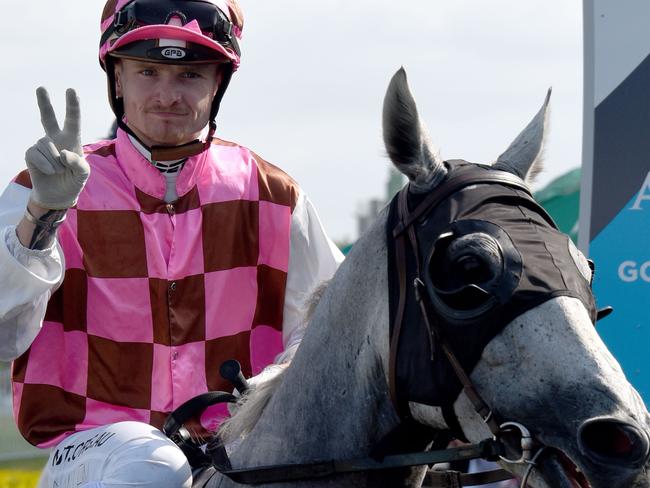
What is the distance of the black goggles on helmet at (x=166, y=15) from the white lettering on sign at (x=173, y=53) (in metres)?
0.09

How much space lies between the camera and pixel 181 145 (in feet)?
12.2

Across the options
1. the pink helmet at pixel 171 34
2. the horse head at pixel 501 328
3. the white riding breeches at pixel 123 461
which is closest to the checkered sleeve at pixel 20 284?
the white riding breeches at pixel 123 461

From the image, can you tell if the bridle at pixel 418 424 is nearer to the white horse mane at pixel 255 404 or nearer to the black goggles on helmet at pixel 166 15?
the white horse mane at pixel 255 404

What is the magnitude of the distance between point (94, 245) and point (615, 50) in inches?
99.8

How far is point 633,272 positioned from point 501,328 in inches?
96.2

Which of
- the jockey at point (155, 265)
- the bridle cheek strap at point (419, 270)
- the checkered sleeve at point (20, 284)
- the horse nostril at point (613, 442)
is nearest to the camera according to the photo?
the horse nostril at point (613, 442)

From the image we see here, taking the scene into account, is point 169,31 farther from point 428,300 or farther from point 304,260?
point 428,300

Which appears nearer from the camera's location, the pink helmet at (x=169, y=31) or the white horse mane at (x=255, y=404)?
the white horse mane at (x=255, y=404)

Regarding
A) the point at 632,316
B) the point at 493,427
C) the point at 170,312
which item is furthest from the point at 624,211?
the point at 493,427

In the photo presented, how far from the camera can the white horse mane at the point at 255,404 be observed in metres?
3.19

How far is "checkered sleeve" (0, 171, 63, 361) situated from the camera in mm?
3104

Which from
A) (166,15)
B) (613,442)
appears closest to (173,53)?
(166,15)

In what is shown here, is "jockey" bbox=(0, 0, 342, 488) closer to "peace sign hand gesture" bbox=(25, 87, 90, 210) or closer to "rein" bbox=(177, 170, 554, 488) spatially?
"peace sign hand gesture" bbox=(25, 87, 90, 210)

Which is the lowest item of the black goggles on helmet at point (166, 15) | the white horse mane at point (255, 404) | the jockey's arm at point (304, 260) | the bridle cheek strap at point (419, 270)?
the white horse mane at point (255, 404)
